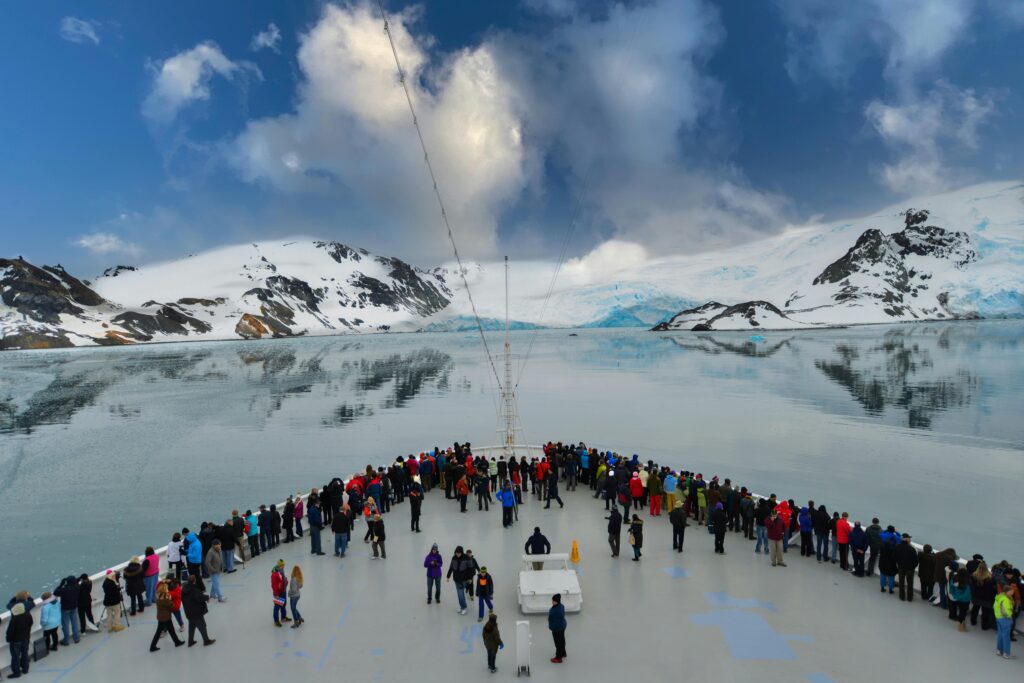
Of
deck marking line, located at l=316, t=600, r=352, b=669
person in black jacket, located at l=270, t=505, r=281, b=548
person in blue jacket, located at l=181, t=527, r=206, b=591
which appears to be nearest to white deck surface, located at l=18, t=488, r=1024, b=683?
deck marking line, located at l=316, t=600, r=352, b=669

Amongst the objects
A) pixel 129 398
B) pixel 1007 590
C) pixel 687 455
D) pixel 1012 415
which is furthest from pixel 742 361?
pixel 1007 590

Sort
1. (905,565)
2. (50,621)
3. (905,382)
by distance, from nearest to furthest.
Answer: (50,621), (905,565), (905,382)

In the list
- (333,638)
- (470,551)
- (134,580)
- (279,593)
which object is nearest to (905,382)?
(470,551)

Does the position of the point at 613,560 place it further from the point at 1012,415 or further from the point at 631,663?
the point at 1012,415

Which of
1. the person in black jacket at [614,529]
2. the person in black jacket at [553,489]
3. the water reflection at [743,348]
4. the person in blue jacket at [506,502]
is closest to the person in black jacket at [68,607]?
the person in blue jacket at [506,502]

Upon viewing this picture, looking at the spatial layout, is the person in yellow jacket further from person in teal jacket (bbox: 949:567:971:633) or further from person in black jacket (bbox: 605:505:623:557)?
person in black jacket (bbox: 605:505:623:557)

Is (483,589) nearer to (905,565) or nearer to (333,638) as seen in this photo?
(333,638)

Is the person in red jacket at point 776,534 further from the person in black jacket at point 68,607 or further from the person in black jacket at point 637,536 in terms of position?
the person in black jacket at point 68,607
